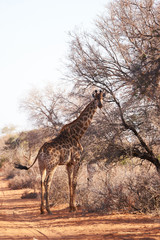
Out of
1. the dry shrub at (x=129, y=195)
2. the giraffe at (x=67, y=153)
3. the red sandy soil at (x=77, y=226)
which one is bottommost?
the red sandy soil at (x=77, y=226)

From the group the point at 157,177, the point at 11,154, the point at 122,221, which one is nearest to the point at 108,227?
the point at 122,221

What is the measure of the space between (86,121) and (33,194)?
5.89 metres

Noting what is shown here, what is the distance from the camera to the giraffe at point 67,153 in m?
10.9

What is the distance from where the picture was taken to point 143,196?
9.55 metres

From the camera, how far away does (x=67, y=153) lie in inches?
435

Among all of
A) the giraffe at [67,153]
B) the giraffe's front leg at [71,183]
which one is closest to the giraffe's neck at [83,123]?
the giraffe at [67,153]

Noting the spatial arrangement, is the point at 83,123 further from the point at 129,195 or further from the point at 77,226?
the point at 77,226

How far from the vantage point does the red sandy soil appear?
7.14m

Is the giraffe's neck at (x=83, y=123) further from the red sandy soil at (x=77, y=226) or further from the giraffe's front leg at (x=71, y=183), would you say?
the red sandy soil at (x=77, y=226)

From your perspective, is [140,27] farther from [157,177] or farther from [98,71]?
[157,177]

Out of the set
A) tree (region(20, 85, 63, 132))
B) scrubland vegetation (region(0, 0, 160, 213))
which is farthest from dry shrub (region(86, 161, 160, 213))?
tree (region(20, 85, 63, 132))

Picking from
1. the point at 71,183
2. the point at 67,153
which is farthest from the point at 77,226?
the point at 67,153

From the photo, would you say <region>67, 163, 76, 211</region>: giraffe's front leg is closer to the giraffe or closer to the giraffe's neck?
the giraffe

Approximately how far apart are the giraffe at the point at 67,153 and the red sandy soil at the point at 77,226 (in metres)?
0.95
